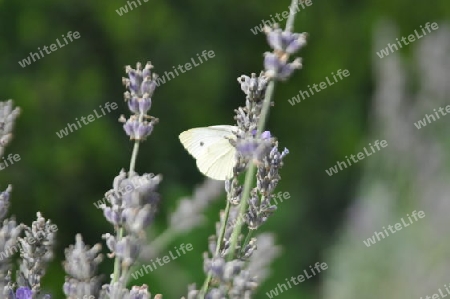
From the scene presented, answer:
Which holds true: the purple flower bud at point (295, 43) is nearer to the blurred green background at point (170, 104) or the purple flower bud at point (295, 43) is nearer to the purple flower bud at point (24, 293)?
the purple flower bud at point (24, 293)

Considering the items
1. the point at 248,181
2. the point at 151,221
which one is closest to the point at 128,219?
the point at 151,221

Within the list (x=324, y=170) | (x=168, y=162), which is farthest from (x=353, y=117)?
(x=168, y=162)

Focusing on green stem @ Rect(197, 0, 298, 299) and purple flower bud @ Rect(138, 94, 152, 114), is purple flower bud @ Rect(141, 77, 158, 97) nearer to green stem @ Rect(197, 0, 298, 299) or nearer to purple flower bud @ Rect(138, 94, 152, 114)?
purple flower bud @ Rect(138, 94, 152, 114)

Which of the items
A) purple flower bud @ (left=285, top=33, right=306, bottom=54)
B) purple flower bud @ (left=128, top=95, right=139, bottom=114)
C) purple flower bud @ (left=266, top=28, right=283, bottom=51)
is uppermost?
purple flower bud @ (left=128, top=95, right=139, bottom=114)

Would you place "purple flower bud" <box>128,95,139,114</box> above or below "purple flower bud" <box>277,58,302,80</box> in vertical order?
above

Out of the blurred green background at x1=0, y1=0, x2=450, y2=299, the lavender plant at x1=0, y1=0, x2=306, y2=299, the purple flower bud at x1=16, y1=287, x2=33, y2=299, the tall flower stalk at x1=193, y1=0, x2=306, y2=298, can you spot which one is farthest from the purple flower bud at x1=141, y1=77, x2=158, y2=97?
the blurred green background at x1=0, y1=0, x2=450, y2=299

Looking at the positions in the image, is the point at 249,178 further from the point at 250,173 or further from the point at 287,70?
the point at 287,70

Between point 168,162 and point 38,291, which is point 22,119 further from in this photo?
point 38,291
